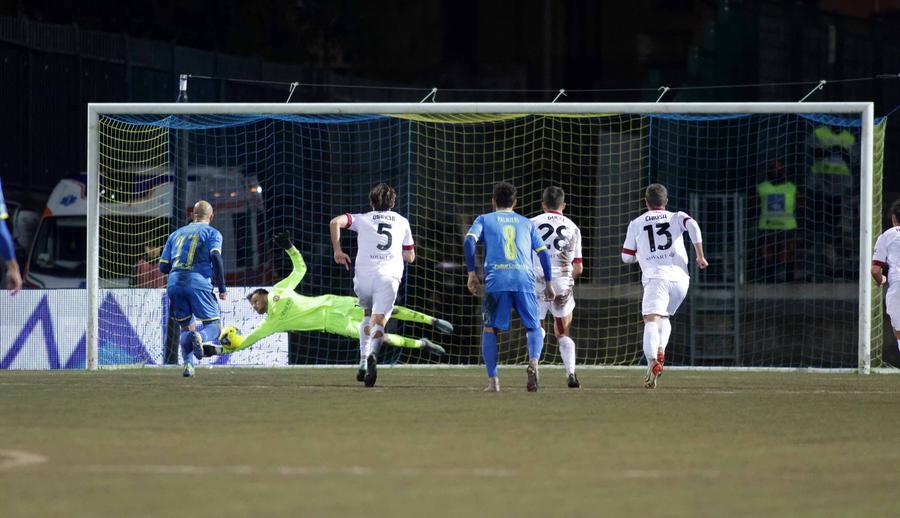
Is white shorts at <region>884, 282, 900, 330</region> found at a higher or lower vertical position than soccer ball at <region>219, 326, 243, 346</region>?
higher

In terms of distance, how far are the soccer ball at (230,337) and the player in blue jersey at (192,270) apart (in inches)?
94.1

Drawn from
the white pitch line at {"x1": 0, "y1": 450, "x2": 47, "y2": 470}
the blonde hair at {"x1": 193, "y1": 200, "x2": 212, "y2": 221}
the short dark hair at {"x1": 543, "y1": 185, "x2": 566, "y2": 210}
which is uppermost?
the short dark hair at {"x1": 543, "y1": 185, "x2": 566, "y2": 210}

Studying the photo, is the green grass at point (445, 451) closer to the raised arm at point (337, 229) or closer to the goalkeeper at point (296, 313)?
the raised arm at point (337, 229)

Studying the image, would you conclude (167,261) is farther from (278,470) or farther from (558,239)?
(278,470)

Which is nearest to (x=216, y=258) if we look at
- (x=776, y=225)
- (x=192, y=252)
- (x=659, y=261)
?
(x=192, y=252)

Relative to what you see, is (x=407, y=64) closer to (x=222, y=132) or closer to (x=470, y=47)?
(x=470, y=47)

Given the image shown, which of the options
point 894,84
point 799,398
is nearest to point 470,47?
point 894,84

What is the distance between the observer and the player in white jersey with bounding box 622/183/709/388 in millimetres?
16719

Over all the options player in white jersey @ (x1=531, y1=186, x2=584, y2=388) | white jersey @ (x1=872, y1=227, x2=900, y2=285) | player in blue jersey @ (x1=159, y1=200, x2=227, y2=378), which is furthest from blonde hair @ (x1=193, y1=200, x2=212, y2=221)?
white jersey @ (x1=872, y1=227, x2=900, y2=285)

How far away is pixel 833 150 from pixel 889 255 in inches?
325

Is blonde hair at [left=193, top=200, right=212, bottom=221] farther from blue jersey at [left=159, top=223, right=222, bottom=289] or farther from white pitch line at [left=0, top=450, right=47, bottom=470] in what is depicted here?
white pitch line at [left=0, top=450, right=47, bottom=470]

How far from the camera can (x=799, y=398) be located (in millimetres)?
15242

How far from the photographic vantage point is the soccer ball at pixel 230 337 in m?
21.0

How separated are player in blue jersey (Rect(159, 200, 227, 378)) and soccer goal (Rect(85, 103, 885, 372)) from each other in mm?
4405
